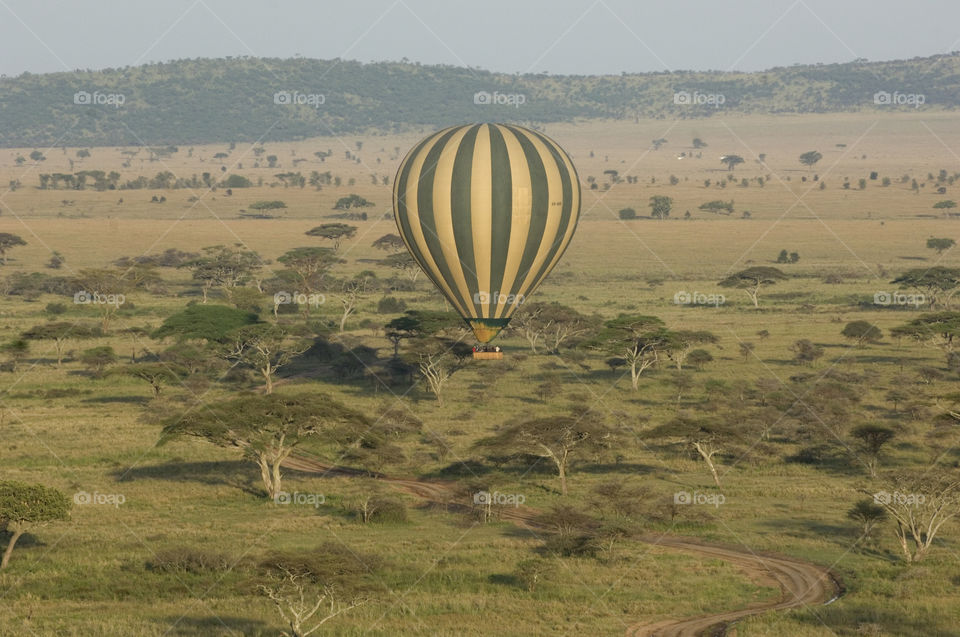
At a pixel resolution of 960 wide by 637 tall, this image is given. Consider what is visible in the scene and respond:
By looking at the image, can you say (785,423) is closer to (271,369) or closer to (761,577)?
(761,577)

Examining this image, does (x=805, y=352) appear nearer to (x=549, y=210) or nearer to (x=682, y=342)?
(x=682, y=342)

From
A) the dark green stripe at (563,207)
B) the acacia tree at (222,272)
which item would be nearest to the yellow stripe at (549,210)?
the dark green stripe at (563,207)

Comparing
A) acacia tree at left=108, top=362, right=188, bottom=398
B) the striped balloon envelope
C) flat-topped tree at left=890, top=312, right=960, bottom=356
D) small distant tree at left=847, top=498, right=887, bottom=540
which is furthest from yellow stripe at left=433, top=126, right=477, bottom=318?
flat-topped tree at left=890, top=312, right=960, bottom=356

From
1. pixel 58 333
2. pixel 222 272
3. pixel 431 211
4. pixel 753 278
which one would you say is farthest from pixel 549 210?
pixel 222 272

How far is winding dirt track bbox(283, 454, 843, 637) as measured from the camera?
27.6 m

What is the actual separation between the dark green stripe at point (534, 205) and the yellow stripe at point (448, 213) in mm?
1674

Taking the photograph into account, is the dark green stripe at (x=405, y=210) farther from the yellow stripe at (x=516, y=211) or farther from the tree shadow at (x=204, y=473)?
the tree shadow at (x=204, y=473)

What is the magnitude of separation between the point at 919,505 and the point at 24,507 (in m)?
24.1

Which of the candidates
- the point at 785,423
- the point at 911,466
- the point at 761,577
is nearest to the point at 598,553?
the point at 761,577

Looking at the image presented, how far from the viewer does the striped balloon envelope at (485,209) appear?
136 feet

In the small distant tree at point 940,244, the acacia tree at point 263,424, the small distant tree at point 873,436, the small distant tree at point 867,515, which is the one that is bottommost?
the small distant tree at point 867,515

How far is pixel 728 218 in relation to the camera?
6521 inches

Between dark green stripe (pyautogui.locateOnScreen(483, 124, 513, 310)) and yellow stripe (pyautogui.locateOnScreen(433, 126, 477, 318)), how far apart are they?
922mm

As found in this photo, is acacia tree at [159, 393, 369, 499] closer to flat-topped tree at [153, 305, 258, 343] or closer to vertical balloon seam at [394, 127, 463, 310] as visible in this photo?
vertical balloon seam at [394, 127, 463, 310]
